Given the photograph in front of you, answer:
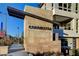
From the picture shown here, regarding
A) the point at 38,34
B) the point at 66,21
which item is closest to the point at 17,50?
the point at 38,34

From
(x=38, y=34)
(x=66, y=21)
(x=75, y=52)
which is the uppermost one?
(x=66, y=21)

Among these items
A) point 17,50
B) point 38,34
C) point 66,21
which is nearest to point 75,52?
point 66,21

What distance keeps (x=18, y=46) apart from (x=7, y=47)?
0.47ft

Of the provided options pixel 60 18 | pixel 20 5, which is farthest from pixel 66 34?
pixel 20 5

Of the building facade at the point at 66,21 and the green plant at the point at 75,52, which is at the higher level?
the building facade at the point at 66,21

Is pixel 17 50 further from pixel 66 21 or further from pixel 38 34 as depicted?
pixel 66 21

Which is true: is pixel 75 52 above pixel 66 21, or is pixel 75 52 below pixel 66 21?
below

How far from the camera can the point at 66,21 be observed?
3.04 m

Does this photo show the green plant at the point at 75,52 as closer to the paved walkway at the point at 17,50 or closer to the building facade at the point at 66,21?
the building facade at the point at 66,21

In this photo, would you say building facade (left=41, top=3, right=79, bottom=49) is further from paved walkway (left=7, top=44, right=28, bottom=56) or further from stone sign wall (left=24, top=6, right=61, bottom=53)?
paved walkway (left=7, top=44, right=28, bottom=56)

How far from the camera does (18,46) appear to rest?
9.69ft

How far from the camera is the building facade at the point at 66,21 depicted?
9.80 ft

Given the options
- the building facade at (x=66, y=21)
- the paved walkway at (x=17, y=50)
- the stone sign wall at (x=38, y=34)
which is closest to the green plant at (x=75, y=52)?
the building facade at (x=66, y=21)

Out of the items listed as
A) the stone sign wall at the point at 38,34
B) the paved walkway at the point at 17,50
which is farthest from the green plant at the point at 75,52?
the paved walkway at the point at 17,50
